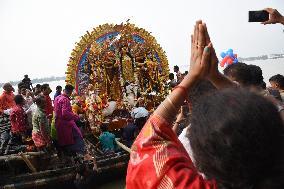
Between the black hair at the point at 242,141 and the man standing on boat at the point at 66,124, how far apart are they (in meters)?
6.03

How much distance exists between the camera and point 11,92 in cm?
954

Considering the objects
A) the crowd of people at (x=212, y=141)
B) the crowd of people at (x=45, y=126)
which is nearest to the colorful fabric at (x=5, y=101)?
the crowd of people at (x=45, y=126)

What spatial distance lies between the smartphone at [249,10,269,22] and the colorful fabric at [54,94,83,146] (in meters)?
5.12

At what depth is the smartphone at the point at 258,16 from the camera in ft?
7.34

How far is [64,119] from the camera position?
23.2ft

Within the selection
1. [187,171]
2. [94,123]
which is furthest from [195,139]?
[94,123]

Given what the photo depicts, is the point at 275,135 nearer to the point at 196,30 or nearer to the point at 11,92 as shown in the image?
the point at 196,30

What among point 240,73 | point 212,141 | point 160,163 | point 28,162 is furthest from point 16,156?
point 212,141

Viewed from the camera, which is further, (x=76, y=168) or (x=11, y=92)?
(x=11, y=92)

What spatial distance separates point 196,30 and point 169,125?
0.34 m

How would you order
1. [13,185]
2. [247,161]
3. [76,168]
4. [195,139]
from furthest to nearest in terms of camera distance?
[76,168]
[13,185]
[195,139]
[247,161]

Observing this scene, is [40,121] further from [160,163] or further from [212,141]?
[212,141]

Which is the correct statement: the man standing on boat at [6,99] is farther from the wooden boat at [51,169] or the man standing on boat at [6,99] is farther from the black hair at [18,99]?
the wooden boat at [51,169]

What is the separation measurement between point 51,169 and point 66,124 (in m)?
1.18
